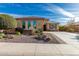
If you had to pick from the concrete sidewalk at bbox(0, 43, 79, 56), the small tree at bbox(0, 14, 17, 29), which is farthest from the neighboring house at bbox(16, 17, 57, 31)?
the concrete sidewalk at bbox(0, 43, 79, 56)

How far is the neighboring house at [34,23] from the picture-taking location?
4.58 meters

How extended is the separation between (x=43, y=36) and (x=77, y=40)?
0.61 metres

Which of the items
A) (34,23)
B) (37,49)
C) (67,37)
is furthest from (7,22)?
(67,37)

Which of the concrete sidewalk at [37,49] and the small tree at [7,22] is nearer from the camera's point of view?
the concrete sidewalk at [37,49]

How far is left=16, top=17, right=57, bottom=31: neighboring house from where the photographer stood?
458 cm

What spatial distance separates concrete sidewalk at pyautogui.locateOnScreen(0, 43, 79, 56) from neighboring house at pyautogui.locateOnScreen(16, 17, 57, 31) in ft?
1.04

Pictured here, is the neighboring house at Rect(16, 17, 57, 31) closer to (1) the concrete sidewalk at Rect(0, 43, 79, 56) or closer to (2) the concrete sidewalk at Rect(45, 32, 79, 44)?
(2) the concrete sidewalk at Rect(45, 32, 79, 44)

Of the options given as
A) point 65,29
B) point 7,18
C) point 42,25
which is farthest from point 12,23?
point 65,29

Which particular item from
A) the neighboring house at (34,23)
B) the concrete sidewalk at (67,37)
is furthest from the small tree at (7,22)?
the concrete sidewalk at (67,37)

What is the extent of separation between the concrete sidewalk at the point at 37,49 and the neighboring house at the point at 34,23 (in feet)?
1.04

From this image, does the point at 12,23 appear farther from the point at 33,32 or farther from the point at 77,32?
the point at 77,32

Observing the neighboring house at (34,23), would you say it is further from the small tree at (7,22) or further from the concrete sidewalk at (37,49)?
the concrete sidewalk at (37,49)

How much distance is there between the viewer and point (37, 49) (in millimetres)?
4527

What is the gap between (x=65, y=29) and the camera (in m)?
4.62
